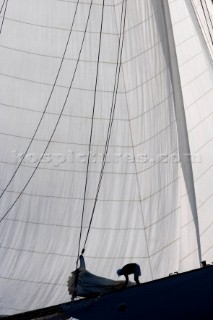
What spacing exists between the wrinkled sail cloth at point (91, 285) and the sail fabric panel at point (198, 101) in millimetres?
1259

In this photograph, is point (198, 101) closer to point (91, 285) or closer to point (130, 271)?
point (130, 271)

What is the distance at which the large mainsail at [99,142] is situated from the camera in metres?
8.70

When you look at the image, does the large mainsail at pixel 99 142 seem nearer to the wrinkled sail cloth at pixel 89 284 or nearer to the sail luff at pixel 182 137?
the sail luff at pixel 182 137

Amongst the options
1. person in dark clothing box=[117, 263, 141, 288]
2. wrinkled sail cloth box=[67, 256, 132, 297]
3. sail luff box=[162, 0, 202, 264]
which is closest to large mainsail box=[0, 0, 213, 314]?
sail luff box=[162, 0, 202, 264]

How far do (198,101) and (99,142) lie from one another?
120 cm

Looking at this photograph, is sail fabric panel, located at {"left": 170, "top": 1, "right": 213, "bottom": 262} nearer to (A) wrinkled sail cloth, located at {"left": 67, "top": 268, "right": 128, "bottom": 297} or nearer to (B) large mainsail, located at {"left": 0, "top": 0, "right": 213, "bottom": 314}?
(B) large mainsail, located at {"left": 0, "top": 0, "right": 213, "bottom": 314}

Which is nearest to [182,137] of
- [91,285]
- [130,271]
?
[130,271]

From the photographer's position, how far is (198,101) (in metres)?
9.40

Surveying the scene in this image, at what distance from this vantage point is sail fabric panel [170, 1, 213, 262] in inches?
356

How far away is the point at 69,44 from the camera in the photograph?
9195mm

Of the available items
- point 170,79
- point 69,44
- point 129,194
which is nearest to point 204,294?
point 129,194

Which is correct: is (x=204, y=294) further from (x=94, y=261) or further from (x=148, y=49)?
(x=148, y=49)

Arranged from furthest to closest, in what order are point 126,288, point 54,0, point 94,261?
point 54,0, point 94,261, point 126,288

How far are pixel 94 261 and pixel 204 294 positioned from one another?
4.13 feet
